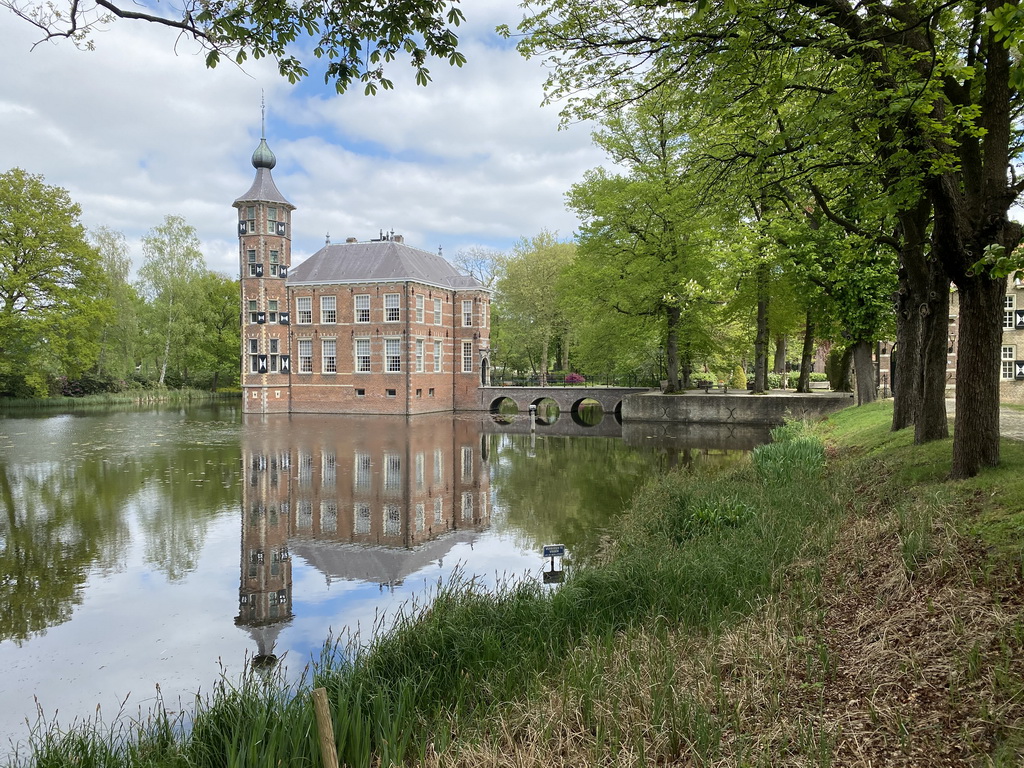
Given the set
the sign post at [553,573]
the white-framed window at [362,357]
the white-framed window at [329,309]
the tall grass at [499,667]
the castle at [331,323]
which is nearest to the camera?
the tall grass at [499,667]

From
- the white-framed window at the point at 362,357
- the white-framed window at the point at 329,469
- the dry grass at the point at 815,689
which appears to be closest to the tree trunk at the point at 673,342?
the white-framed window at the point at 329,469

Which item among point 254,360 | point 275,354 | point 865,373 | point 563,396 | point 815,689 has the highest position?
point 275,354

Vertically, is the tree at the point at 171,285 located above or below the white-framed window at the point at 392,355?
above

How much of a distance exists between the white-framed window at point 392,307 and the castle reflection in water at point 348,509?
1214cm

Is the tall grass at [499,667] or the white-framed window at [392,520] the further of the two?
the white-framed window at [392,520]

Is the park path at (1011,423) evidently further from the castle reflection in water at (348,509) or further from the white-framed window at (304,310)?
the white-framed window at (304,310)

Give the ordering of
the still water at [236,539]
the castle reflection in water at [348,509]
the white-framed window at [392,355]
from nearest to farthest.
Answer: the still water at [236,539] → the castle reflection in water at [348,509] → the white-framed window at [392,355]

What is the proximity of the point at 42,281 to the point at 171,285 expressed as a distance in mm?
14086

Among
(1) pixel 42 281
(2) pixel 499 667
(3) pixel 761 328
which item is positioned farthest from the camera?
(1) pixel 42 281

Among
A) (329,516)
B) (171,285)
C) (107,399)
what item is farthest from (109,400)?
(329,516)

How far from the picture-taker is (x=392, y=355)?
3588cm

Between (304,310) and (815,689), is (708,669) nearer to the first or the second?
(815,689)

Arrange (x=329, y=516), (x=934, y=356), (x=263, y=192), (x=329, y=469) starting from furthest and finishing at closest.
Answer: (x=263, y=192), (x=329, y=469), (x=329, y=516), (x=934, y=356)

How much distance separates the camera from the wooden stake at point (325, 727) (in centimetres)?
269
